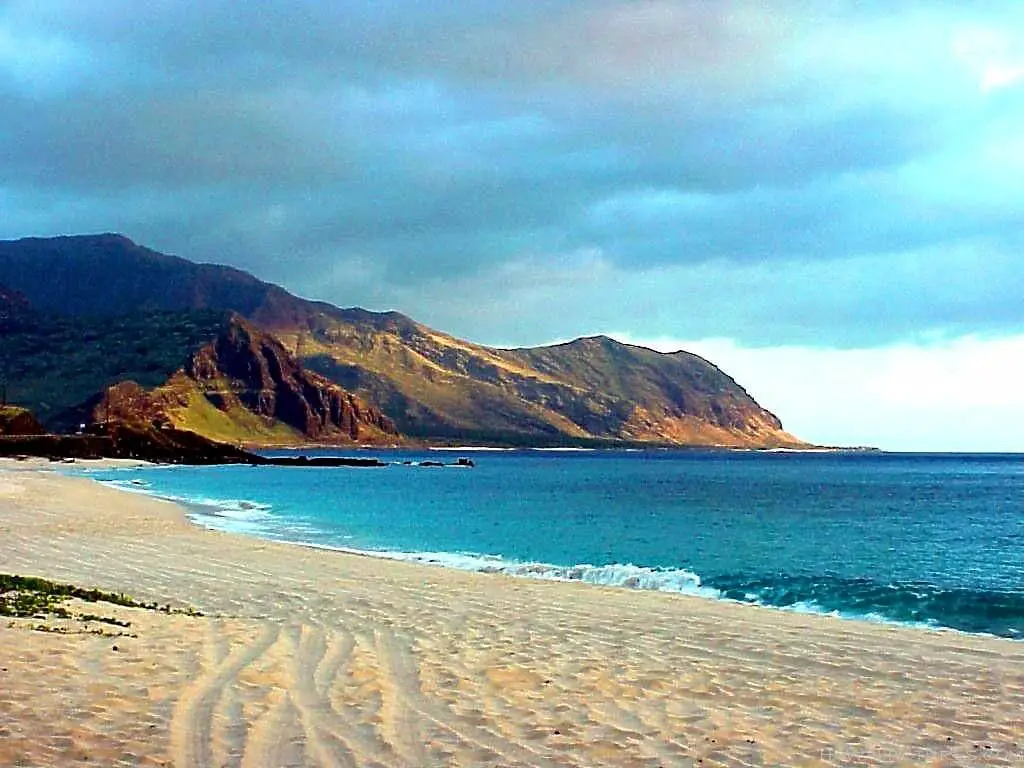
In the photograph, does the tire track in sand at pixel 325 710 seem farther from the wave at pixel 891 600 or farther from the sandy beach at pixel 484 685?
the wave at pixel 891 600

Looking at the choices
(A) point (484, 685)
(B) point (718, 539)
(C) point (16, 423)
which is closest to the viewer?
(A) point (484, 685)

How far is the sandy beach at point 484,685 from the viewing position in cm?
841

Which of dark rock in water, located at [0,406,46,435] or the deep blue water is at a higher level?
dark rock in water, located at [0,406,46,435]

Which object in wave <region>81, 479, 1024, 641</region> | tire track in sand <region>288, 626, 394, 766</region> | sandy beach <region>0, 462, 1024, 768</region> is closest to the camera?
tire track in sand <region>288, 626, 394, 766</region>

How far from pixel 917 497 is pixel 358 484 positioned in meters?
55.5

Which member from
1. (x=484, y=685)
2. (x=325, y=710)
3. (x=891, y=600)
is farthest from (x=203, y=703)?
(x=891, y=600)

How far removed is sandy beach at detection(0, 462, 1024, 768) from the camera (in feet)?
27.6

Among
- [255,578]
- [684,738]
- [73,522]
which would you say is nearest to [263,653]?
[684,738]

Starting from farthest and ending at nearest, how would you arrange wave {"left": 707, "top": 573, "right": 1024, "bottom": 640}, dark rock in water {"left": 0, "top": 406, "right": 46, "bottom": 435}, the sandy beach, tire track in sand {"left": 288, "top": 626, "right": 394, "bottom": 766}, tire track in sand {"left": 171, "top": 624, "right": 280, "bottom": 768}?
dark rock in water {"left": 0, "top": 406, "right": 46, "bottom": 435}
wave {"left": 707, "top": 573, "right": 1024, "bottom": 640}
the sandy beach
tire track in sand {"left": 288, "top": 626, "right": 394, "bottom": 766}
tire track in sand {"left": 171, "top": 624, "right": 280, "bottom": 768}

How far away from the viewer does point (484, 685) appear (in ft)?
36.3

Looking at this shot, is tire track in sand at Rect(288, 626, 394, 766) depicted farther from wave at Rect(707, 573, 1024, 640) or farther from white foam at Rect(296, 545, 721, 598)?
wave at Rect(707, 573, 1024, 640)

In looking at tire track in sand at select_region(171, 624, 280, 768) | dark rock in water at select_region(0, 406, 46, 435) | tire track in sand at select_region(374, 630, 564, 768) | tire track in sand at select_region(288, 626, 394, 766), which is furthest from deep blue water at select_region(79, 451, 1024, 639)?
dark rock in water at select_region(0, 406, 46, 435)

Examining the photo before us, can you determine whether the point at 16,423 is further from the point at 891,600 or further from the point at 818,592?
the point at 891,600

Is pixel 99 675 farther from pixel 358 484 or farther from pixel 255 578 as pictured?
pixel 358 484
